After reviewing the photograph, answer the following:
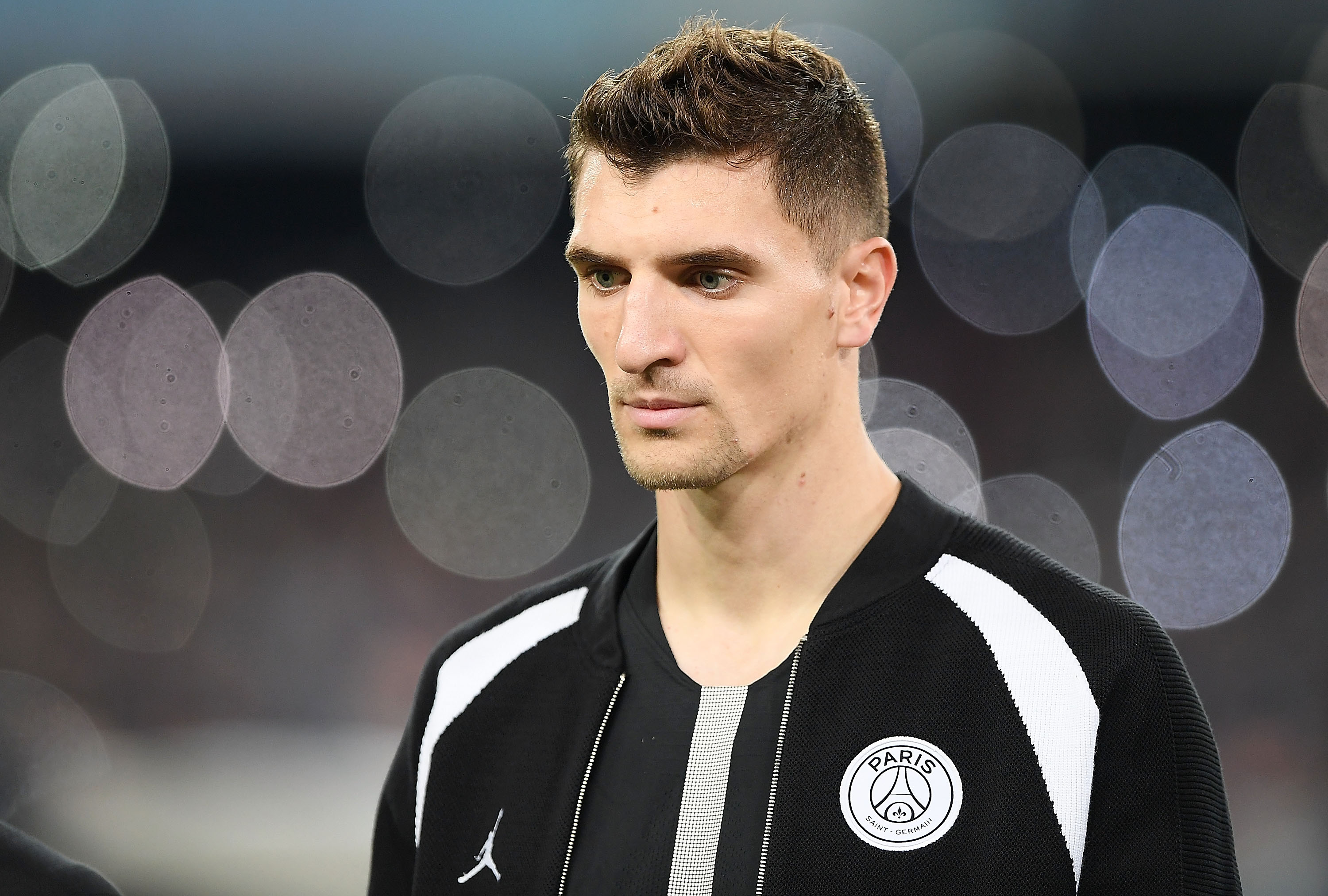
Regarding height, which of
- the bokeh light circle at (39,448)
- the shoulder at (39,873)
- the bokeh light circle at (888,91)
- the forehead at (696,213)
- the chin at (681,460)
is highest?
the bokeh light circle at (888,91)

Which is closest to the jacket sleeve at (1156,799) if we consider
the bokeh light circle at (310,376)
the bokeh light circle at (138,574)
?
the bokeh light circle at (310,376)

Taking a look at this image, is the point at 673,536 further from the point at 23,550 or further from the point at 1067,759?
the point at 23,550

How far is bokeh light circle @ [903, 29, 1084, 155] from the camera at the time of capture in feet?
15.0

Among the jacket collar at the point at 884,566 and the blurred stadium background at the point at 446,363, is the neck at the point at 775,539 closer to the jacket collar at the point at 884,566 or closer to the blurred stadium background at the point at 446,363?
the jacket collar at the point at 884,566

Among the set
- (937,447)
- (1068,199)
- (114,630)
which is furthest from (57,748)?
(1068,199)

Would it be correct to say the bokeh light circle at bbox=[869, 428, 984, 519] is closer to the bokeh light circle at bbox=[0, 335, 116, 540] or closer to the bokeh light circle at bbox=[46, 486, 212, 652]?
the bokeh light circle at bbox=[46, 486, 212, 652]

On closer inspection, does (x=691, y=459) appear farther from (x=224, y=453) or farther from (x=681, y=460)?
(x=224, y=453)

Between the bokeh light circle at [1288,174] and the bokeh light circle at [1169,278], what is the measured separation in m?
0.15

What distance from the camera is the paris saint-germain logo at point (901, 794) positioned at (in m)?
1.18

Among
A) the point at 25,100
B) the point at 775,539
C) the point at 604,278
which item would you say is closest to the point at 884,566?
the point at 775,539

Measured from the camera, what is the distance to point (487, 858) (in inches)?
54.9

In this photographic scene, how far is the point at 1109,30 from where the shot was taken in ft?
14.8

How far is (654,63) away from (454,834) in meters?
1.04

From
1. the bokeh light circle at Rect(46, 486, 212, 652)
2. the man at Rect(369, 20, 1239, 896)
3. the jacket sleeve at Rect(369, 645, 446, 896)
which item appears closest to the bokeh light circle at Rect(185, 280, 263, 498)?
the bokeh light circle at Rect(46, 486, 212, 652)
